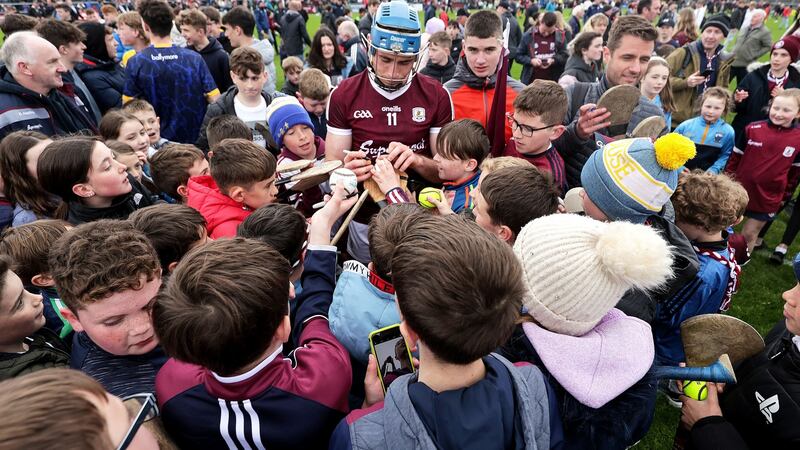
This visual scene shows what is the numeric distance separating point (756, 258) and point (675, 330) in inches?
146

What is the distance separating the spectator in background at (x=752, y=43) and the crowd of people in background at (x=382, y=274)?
6741 mm

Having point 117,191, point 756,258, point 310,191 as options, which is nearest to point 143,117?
point 117,191

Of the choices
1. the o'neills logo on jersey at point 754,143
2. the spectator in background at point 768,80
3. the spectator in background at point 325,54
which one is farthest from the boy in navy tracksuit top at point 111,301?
the spectator in background at point 768,80

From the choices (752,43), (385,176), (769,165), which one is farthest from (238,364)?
(752,43)

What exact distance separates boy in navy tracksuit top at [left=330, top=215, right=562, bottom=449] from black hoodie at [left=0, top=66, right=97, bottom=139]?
4.19m

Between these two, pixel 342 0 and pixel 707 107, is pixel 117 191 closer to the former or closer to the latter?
pixel 707 107

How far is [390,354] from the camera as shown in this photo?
1.65 m

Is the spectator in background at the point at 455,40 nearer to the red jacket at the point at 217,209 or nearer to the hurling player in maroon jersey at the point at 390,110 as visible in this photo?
the hurling player in maroon jersey at the point at 390,110

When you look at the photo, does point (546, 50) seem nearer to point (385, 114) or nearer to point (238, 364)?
point (385, 114)

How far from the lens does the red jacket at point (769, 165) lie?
4.74 m

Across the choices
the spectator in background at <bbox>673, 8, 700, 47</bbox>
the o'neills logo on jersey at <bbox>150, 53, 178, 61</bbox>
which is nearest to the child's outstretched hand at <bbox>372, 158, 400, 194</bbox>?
the o'neills logo on jersey at <bbox>150, 53, 178, 61</bbox>

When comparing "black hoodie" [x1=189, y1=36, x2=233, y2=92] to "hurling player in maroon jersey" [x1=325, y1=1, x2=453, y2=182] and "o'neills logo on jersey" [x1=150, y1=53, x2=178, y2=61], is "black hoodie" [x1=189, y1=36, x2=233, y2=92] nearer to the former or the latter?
"o'neills logo on jersey" [x1=150, y1=53, x2=178, y2=61]

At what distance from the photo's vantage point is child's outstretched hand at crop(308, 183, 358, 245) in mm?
2100

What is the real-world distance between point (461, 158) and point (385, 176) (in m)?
0.56
